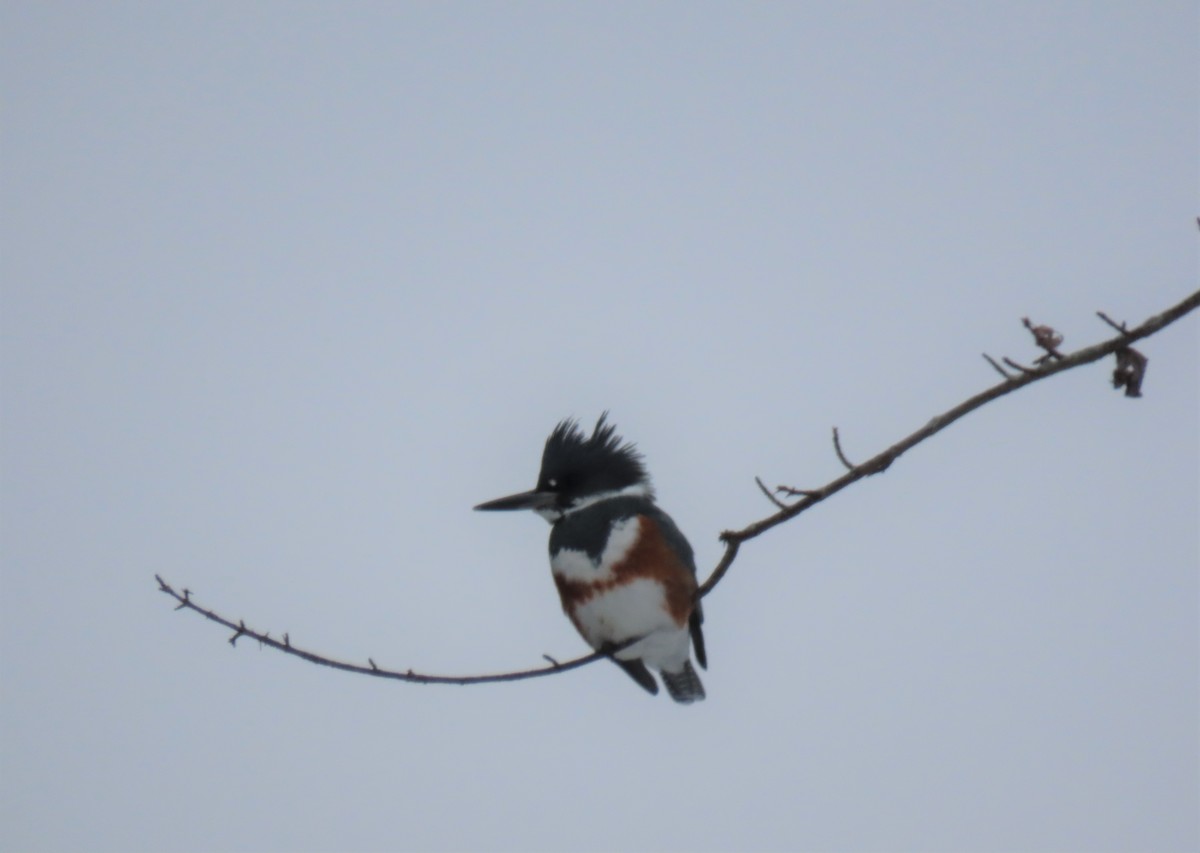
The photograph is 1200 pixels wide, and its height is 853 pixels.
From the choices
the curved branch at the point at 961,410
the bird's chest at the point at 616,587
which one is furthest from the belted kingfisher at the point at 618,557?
the curved branch at the point at 961,410

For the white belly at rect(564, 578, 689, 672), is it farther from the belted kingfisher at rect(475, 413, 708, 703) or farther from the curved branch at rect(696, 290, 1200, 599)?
the curved branch at rect(696, 290, 1200, 599)

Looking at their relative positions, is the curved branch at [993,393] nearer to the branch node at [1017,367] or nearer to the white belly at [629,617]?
the branch node at [1017,367]

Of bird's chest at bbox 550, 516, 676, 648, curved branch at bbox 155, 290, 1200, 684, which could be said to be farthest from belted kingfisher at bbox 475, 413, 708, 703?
curved branch at bbox 155, 290, 1200, 684

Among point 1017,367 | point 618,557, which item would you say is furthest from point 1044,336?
point 618,557

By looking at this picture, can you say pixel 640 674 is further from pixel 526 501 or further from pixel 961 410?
pixel 961 410

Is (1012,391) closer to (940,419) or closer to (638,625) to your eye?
(940,419)

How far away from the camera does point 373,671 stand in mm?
2803

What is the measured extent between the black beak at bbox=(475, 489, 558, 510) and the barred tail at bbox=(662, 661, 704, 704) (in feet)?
2.65

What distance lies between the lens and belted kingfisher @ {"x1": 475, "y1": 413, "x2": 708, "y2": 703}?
13.1 ft

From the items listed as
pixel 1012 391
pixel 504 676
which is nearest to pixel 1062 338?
pixel 1012 391

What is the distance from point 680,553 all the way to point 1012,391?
2109mm

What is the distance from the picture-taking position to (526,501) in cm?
433

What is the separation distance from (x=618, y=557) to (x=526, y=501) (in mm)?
524

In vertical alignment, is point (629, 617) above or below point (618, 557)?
below
